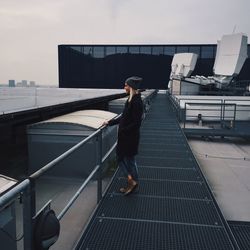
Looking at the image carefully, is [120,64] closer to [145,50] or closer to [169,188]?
[145,50]

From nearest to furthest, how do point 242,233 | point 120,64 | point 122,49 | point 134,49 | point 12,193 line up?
point 12,193 → point 242,233 → point 134,49 → point 120,64 → point 122,49

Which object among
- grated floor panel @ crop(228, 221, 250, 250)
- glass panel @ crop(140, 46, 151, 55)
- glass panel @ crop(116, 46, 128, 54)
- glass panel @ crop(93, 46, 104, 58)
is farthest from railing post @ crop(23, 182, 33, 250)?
glass panel @ crop(93, 46, 104, 58)

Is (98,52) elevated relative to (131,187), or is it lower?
elevated

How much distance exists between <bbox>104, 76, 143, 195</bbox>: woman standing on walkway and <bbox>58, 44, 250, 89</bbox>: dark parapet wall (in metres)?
49.7

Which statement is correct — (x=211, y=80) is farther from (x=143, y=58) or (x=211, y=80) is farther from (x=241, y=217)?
(x=241, y=217)

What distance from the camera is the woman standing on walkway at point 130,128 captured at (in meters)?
4.42

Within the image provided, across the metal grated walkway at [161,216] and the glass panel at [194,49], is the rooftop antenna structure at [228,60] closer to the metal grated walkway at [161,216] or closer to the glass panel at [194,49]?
the glass panel at [194,49]

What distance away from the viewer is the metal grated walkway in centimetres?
347

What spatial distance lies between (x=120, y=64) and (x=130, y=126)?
5091 centimetres

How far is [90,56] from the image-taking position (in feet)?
182

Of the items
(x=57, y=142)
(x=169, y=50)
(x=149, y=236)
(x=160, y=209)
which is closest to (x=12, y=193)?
(x=149, y=236)

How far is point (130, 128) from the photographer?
4.43 meters

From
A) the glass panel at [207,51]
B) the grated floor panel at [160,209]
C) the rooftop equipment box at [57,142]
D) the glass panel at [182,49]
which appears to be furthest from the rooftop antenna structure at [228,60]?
the grated floor panel at [160,209]

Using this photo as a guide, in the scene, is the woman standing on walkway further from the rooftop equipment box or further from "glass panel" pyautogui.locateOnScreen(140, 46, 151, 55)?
"glass panel" pyautogui.locateOnScreen(140, 46, 151, 55)
